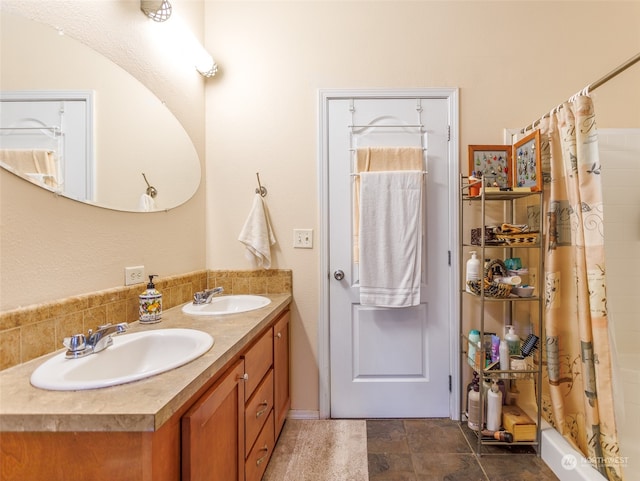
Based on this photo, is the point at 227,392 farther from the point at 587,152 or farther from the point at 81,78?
the point at 587,152

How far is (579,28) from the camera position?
1.84m

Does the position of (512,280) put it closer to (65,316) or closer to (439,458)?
(439,458)

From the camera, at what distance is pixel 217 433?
0.88 m

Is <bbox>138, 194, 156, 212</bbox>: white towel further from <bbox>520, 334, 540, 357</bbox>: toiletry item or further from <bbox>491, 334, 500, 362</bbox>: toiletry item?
<bbox>520, 334, 540, 357</bbox>: toiletry item

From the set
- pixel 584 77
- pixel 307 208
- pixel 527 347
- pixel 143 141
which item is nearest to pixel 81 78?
pixel 143 141

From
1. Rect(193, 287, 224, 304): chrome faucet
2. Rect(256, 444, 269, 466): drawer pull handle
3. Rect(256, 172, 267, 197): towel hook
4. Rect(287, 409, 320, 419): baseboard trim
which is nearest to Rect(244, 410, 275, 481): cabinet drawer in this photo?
Rect(256, 444, 269, 466): drawer pull handle

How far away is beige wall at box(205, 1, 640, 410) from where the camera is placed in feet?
6.01

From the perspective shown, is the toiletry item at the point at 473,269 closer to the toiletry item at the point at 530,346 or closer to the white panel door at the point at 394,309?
the white panel door at the point at 394,309

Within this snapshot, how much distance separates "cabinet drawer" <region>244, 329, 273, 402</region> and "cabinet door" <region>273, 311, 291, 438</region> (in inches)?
3.7

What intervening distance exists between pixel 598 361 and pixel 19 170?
7.28 ft

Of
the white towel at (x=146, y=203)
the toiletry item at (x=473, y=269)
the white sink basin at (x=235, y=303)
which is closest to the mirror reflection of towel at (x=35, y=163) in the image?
the white towel at (x=146, y=203)

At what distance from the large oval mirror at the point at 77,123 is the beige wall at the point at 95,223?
4cm

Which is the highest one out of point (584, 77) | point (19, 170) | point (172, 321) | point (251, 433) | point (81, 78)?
point (584, 77)

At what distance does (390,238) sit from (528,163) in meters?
0.83
